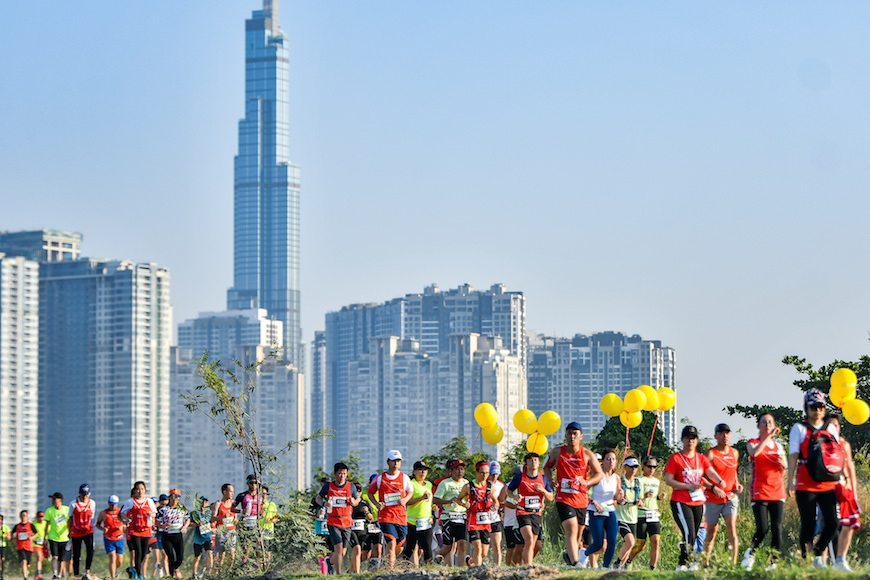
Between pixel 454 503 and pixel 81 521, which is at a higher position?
pixel 454 503

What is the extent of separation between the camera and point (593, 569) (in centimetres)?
1404

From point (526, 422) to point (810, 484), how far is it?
380 inches

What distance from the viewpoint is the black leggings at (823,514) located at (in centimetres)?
1252

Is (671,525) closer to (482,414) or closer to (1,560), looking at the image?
(482,414)

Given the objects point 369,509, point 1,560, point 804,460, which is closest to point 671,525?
point 369,509

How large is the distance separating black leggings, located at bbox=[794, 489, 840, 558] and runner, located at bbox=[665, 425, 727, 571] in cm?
133

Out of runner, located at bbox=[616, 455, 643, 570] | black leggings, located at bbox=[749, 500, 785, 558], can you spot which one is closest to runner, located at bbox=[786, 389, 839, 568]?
black leggings, located at bbox=[749, 500, 785, 558]

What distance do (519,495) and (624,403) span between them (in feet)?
16.6

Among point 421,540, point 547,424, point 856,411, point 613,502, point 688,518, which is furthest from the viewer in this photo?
point 547,424

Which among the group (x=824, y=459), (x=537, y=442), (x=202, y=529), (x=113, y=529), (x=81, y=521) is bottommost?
(x=202, y=529)

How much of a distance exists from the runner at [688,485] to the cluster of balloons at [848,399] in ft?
10.5

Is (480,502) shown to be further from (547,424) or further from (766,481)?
(547,424)

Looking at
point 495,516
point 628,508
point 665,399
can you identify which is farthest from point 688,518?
point 665,399

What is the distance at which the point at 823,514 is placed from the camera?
496 inches
